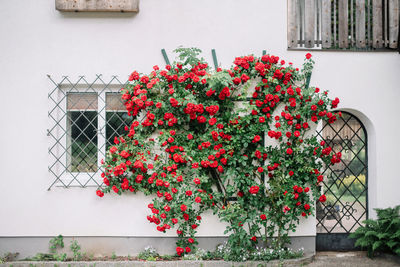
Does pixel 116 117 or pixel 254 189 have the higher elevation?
pixel 116 117

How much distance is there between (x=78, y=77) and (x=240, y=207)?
322 cm

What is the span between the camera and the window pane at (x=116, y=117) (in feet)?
18.9

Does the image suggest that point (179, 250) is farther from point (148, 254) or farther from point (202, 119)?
point (202, 119)

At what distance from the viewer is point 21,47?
18.8 ft

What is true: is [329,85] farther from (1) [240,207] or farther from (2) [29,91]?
(2) [29,91]

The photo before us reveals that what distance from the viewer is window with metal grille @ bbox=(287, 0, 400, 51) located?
19.0 feet

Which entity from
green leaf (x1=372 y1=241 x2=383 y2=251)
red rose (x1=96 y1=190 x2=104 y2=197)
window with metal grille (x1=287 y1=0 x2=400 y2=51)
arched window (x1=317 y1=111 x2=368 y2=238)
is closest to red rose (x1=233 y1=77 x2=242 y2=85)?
window with metal grille (x1=287 y1=0 x2=400 y2=51)

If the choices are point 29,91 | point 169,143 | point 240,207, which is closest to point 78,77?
point 29,91

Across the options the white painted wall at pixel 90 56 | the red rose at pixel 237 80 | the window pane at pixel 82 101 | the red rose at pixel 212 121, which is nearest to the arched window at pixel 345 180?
the white painted wall at pixel 90 56

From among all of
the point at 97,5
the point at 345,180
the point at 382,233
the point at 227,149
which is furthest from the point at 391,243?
the point at 97,5

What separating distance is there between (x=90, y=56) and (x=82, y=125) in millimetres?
1101

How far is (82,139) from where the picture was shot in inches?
230

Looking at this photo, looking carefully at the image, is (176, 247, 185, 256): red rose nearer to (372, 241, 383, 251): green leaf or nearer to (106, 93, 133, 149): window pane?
(106, 93, 133, 149): window pane

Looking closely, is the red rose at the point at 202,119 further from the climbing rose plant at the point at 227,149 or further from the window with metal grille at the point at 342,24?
the window with metal grille at the point at 342,24
